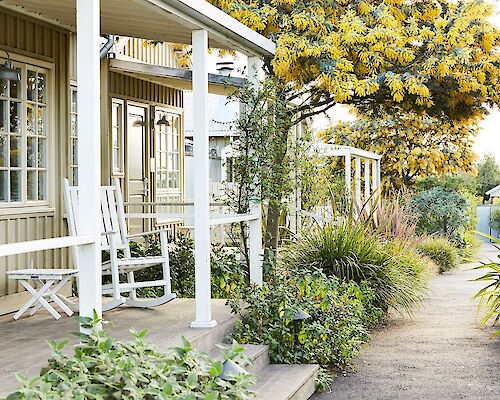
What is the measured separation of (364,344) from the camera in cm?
852

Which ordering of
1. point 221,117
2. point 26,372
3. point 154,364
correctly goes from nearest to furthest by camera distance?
1. point 154,364
2. point 26,372
3. point 221,117

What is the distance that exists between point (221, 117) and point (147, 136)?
12089 mm

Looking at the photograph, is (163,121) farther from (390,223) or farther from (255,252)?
(255,252)

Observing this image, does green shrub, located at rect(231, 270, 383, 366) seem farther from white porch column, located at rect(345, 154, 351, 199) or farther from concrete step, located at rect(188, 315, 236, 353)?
white porch column, located at rect(345, 154, 351, 199)

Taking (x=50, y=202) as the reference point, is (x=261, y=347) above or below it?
below

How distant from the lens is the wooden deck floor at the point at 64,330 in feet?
16.6

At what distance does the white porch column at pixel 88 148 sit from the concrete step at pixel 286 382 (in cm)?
149

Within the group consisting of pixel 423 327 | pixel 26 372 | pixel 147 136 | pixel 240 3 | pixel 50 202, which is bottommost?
pixel 423 327

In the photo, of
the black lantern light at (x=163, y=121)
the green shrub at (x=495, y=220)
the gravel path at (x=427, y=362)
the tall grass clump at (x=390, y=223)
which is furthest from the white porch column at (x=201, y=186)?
the green shrub at (x=495, y=220)

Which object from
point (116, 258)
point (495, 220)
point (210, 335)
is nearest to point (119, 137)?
point (116, 258)

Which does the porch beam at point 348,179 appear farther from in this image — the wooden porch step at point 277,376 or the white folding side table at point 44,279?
the white folding side table at point 44,279

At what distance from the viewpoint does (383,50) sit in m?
10.4

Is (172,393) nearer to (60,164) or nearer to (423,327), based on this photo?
(60,164)

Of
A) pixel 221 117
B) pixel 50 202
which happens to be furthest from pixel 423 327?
pixel 221 117
